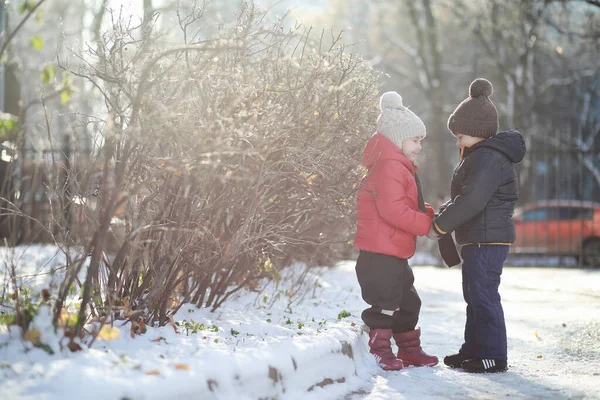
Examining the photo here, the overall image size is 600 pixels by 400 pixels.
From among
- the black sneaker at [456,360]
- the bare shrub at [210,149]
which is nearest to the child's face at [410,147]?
the bare shrub at [210,149]

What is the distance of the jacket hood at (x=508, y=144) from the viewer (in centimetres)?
485

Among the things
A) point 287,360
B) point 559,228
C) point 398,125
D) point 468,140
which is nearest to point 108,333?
point 287,360

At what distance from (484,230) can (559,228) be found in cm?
1309

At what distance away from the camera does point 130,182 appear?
14.9ft

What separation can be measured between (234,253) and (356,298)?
108 inches

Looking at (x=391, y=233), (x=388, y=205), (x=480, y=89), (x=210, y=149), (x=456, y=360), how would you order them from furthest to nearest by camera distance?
(x=480, y=89), (x=456, y=360), (x=391, y=233), (x=388, y=205), (x=210, y=149)

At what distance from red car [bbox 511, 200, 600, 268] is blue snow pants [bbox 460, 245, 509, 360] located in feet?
38.1

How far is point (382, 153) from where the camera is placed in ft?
16.0

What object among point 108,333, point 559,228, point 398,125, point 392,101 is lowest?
point 108,333

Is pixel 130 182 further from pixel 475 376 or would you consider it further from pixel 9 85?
pixel 9 85

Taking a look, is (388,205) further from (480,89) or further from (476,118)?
(480,89)

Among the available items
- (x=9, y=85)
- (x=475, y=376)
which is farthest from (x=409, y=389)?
(x=9, y=85)

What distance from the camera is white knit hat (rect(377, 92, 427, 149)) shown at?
4.98m

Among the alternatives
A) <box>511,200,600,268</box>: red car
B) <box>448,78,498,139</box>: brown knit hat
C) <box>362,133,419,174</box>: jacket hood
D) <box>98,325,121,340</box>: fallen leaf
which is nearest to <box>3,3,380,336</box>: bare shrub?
<box>362,133,419,174</box>: jacket hood
